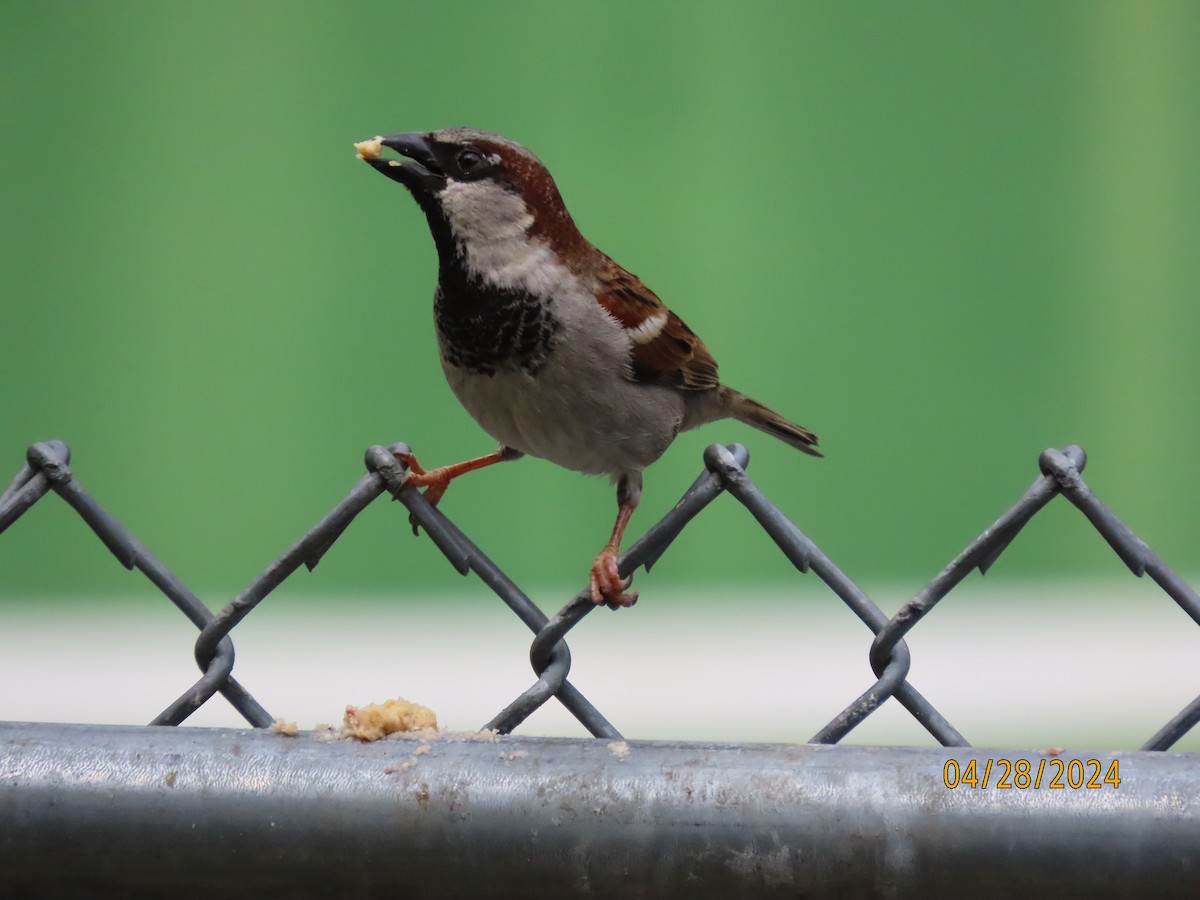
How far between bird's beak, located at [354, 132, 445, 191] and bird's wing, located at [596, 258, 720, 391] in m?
0.32

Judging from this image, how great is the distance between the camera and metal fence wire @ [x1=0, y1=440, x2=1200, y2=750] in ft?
3.64

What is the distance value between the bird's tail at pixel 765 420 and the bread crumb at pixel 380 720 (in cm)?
138

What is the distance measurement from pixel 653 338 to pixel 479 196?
388 mm

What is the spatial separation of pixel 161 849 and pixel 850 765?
451 mm

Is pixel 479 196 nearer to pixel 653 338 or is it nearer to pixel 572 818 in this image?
pixel 653 338

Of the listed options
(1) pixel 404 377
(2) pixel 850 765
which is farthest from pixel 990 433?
(2) pixel 850 765

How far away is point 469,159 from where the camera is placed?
168 cm

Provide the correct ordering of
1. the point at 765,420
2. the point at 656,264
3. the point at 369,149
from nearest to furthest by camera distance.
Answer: the point at 369,149
the point at 765,420
the point at 656,264

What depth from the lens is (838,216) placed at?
10.8 ft

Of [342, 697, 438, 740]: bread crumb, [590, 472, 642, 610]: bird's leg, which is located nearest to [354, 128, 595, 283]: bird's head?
[590, 472, 642, 610]: bird's leg

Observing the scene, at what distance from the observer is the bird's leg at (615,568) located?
4.68ft

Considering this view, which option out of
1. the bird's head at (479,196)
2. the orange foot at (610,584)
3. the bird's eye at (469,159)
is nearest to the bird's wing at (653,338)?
the bird's head at (479,196)

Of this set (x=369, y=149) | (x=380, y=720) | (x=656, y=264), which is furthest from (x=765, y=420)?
(x=380, y=720)
